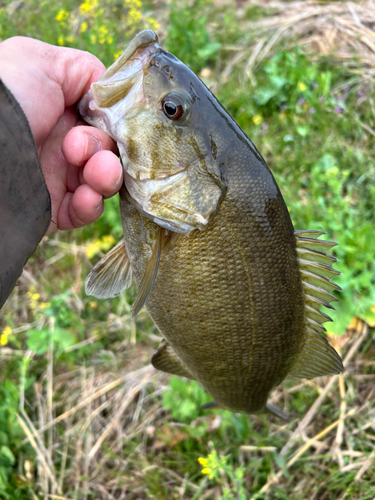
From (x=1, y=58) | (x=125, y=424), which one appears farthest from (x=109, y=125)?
(x=125, y=424)

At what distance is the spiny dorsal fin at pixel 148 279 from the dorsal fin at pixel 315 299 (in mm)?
577

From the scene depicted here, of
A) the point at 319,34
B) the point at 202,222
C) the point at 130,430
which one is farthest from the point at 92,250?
the point at 319,34

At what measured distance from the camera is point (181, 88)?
4.90ft

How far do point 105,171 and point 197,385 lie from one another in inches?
60.0

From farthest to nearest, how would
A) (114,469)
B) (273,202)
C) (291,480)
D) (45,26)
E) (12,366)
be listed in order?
(45,26) → (12,366) → (114,469) → (291,480) → (273,202)

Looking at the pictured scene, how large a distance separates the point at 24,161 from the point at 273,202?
3.12 ft

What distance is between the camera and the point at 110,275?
1791 millimetres

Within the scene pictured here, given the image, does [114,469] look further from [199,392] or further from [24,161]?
[24,161]

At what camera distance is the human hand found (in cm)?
156

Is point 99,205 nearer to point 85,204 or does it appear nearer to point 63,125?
point 85,204

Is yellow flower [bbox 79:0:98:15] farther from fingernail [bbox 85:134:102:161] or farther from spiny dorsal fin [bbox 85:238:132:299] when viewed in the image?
spiny dorsal fin [bbox 85:238:132:299]

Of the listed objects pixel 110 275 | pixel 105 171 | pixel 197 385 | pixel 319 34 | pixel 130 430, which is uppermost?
pixel 319 34

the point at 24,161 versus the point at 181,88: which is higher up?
the point at 181,88

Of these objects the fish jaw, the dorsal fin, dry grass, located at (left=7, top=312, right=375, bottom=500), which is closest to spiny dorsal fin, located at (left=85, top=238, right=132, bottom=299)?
the fish jaw
